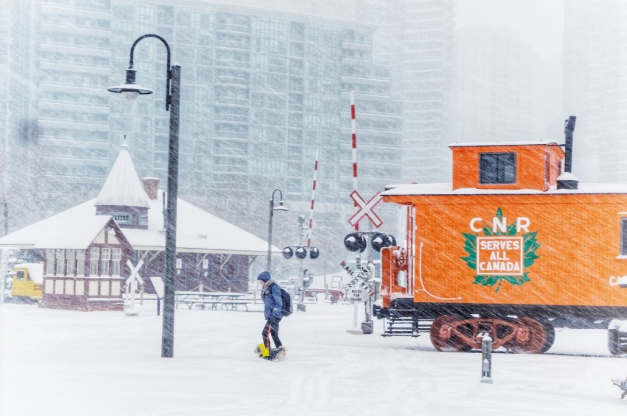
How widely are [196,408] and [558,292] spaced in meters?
10.3

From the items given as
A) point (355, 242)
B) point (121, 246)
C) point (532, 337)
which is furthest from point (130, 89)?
point (121, 246)

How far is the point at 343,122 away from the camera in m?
141

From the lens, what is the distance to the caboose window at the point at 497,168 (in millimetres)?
19544

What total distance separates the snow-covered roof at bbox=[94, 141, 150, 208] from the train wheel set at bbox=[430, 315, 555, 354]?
2755 centimetres

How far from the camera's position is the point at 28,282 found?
136 feet

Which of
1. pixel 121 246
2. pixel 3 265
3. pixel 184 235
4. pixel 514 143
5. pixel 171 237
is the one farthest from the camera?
pixel 184 235

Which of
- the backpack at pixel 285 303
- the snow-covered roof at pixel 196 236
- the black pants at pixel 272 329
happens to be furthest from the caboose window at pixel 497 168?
the snow-covered roof at pixel 196 236

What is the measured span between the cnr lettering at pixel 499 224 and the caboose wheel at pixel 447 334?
191 centimetres

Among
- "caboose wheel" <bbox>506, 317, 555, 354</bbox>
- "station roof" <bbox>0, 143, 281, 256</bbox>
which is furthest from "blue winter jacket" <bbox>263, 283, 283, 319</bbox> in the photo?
"station roof" <bbox>0, 143, 281, 256</bbox>

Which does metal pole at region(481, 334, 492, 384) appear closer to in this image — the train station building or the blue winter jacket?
the blue winter jacket

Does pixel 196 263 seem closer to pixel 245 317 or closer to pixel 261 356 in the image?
pixel 245 317

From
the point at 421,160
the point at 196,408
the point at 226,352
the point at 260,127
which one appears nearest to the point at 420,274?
the point at 226,352

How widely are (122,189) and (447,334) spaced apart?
29.1m

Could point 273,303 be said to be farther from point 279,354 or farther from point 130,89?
point 130,89
